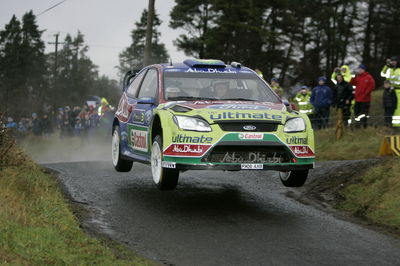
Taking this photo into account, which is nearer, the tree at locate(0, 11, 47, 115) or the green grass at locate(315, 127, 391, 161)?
the green grass at locate(315, 127, 391, 161)

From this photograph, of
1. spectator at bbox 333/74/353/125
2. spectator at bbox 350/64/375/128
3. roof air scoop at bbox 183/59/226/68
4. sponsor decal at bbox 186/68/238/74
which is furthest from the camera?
spectator at bbox 350/64/375/128

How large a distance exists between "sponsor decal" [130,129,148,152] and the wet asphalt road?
68 cm

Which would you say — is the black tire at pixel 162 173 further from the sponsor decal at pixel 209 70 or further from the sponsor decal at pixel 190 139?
the sponsor decal at pixel 209 70

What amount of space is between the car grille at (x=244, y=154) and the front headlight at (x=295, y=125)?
0.90ft

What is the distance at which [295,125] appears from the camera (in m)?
8.14

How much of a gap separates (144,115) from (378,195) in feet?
11.4

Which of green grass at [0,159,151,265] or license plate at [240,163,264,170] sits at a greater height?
license plate at [240,163,264,170]

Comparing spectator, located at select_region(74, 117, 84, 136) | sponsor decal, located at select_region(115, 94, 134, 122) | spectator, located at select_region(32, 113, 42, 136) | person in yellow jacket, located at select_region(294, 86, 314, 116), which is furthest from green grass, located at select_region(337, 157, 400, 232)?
spectator, located at select_region(32, 113, 42, 136)

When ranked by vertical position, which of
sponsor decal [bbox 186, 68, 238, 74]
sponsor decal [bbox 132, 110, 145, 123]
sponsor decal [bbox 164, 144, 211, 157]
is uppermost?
sponsor decal [bbox 186, 68, 238, 74]

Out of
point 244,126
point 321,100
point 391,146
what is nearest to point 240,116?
point 244,126

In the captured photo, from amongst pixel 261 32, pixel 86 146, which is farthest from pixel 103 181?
pixel 261 32

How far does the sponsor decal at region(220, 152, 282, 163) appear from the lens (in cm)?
784

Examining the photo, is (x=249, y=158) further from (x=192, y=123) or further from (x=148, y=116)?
(x=148, y=116)

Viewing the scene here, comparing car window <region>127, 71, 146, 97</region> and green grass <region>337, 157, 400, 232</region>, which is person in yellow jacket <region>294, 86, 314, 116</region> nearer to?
green grass <region>337, 157, 400, 232</region>
